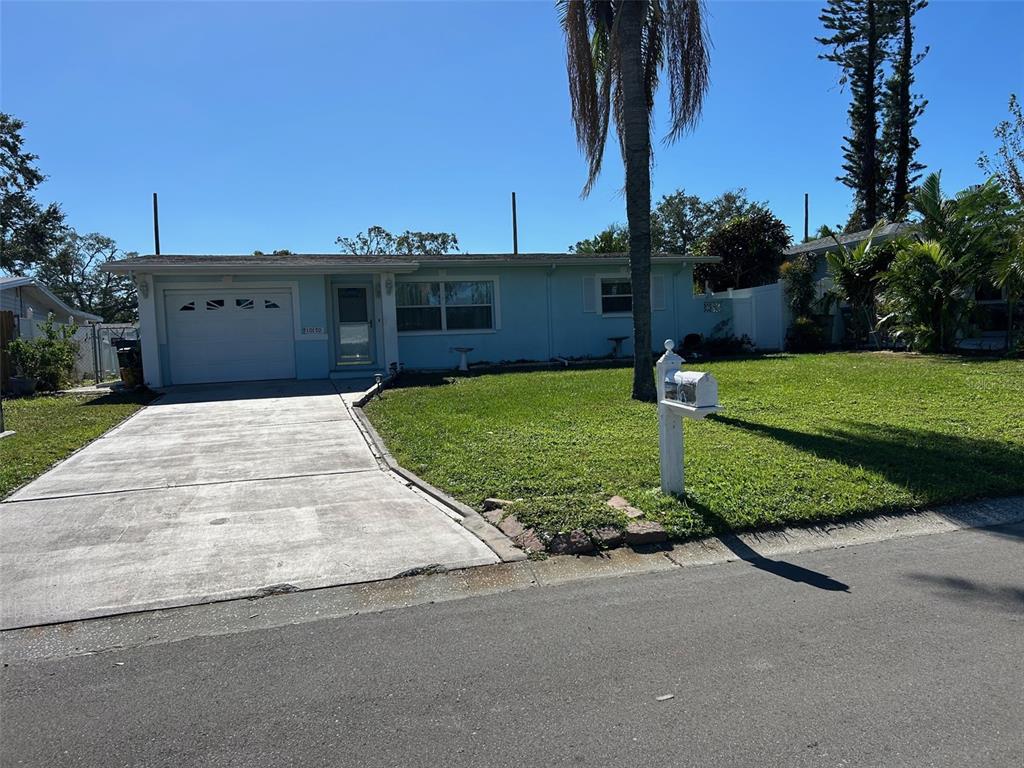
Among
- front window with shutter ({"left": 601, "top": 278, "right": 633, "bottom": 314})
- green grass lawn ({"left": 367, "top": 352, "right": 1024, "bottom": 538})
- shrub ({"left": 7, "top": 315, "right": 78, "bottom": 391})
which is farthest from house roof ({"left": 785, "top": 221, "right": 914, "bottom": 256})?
shrub ({"left": 7, "top": 315, "right": 78, "bottom": 391})

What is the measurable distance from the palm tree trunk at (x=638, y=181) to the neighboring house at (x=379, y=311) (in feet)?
22.6

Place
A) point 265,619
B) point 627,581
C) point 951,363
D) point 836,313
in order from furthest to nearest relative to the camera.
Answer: point 836,313, point 951,363, point 627,581, point 265,619

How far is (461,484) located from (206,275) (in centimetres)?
1155

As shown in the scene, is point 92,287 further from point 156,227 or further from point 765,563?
point 765,563

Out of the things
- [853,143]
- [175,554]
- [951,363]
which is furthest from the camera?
[853,143]

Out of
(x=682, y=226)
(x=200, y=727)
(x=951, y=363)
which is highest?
(x=682, y=226)

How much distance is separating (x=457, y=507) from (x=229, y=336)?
12.0 metres

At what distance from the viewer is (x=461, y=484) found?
20.7ft

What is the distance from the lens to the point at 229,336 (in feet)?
51.6

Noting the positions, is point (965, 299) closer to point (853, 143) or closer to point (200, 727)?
point (200, 727)

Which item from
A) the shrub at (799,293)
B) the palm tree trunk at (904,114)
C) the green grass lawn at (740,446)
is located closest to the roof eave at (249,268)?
the green grass lawn at (740,446)

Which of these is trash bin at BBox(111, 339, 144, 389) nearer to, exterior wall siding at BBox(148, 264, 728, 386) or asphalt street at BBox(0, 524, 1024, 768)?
exterior wall siding at BBox(148, 264, 728, 386)

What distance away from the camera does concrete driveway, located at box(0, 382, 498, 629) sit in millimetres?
4242

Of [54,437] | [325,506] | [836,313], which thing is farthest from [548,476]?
[836,313]
